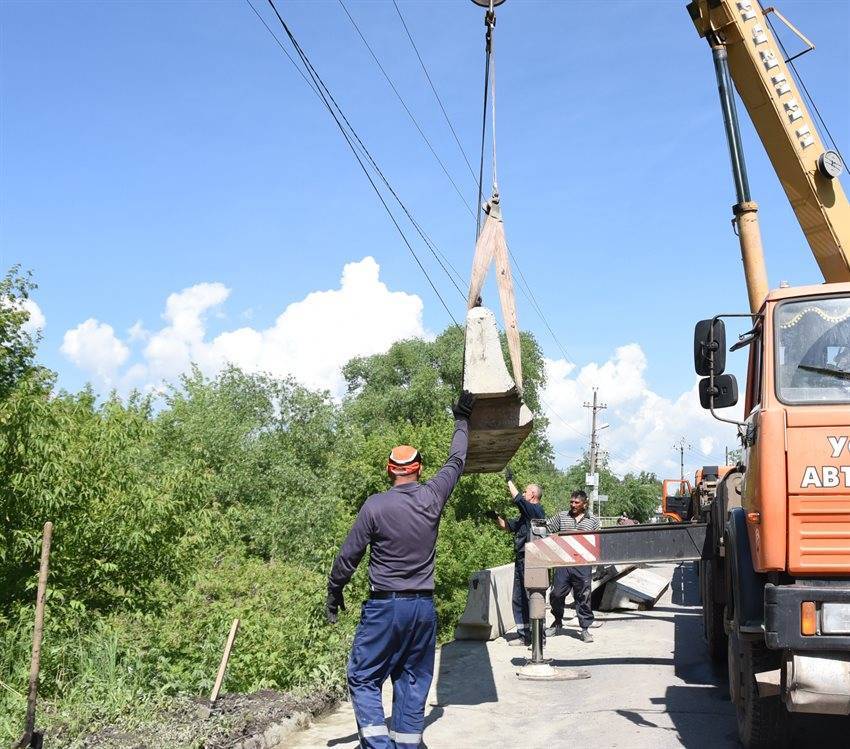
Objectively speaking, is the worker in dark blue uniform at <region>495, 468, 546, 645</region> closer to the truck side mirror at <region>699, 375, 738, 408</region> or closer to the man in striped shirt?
the man in striped shirt

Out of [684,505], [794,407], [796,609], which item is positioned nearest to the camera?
[796,609]

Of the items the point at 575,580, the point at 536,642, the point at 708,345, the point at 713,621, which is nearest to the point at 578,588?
the point at 575,580

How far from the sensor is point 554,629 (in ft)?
37.1

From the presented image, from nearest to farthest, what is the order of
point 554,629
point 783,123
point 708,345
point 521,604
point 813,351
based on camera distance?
point 813,351 < point 708,345 < point 783,123 < point 521,604 < point 554,629

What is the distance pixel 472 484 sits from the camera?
54.6ft

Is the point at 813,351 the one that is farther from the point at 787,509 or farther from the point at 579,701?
the point at 579,701

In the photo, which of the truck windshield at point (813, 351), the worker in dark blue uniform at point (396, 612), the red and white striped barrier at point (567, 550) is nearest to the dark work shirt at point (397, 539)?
the worker in dark blue uniform at point (396, 612)

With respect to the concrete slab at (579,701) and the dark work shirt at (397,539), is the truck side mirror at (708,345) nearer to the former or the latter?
the dark work shirt at (397,539)

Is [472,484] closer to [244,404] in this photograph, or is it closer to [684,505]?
[684,505]

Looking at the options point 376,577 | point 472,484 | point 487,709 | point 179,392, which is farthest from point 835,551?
point 179,392

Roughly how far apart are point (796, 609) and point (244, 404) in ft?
146

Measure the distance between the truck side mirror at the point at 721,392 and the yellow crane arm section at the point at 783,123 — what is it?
5.12m

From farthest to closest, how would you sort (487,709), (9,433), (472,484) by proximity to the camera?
(472,484) → (9,433) → (487,709)

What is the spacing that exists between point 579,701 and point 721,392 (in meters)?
3.25
